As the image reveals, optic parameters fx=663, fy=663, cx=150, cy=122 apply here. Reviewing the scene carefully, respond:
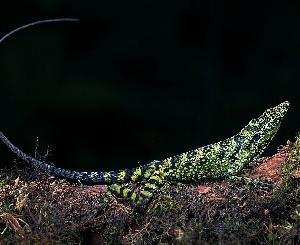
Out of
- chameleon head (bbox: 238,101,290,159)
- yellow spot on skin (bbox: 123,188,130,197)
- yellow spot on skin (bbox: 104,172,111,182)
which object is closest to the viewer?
yellow spot on skin (bbox: 123,188,130,197)

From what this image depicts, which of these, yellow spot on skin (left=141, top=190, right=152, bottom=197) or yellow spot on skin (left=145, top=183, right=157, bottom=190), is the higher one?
yellow spot on skin (left=145, top=183, right=157, bottom=190)

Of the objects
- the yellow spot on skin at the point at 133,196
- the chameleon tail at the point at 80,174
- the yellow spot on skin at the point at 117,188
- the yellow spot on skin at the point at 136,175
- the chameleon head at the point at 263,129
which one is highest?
the chameleon head at the point at 263,129

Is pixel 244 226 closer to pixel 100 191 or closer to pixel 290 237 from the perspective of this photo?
pixel 290 237

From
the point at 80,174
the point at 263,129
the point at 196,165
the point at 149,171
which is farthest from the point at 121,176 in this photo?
the point at 263,129

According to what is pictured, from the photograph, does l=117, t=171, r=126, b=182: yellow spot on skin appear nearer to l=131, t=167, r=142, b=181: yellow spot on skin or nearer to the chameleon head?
l=131, t=167, r=142, b=181: yellow spot on skin

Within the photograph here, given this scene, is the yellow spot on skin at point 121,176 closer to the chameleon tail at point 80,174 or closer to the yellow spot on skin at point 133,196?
the chameleon tail at point 80,174

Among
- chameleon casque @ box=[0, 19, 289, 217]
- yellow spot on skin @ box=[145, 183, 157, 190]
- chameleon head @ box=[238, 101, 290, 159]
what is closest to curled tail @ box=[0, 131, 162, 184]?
chameleon casque @ box=[0, 19, 289, 217]

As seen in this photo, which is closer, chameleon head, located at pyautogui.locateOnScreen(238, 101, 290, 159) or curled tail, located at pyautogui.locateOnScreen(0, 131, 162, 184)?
curled tail, located at pyautogui.locateOnScreen(0, 131, 162, 184)

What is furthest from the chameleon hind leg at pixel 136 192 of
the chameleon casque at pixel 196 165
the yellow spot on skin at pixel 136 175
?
the yellow spot on skin at pixel 136 175
